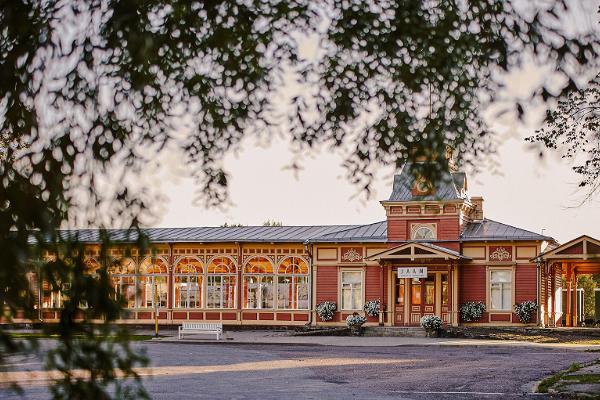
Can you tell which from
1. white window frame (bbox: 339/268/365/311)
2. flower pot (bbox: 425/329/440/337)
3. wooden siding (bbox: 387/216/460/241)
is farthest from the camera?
white window frame (bbox: 339/268/365/311)

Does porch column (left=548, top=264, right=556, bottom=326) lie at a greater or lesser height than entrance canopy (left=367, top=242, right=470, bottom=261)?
lesser

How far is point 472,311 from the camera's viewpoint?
120ft

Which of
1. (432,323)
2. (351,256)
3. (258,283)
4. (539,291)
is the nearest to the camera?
(432,323)

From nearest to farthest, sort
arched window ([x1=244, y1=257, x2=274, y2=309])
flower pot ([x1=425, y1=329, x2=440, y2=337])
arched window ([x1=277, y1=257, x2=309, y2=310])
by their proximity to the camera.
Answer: flower pot ([x1=425, y1=329, x2=440, y2=337])
arched window ([x1=277, y1=257, x2=309, y2=310])
arched window ([x1=244, y1=257, x2=274, y2=309])

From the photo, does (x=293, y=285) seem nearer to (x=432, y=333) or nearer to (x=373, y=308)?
(x=373, y=308)

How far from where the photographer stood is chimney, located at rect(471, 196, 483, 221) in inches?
1598

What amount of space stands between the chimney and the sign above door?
500 centimetres

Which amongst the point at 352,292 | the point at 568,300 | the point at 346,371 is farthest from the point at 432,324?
the point at 346,371

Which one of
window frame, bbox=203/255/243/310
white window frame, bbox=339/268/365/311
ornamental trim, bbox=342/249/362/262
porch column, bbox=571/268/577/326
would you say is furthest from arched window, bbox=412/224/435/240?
porch column, bbox=571/268/577/326

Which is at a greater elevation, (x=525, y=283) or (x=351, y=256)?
(x=351, y=256)

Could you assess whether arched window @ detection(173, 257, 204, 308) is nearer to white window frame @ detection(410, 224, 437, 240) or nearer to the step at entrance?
the step at entrance

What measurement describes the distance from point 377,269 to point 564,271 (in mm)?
9407

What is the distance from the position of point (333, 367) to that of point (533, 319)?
18.3m

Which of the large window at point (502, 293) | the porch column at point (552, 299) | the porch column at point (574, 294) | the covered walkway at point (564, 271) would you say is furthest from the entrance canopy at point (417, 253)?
the porch column at point (574, 294)
